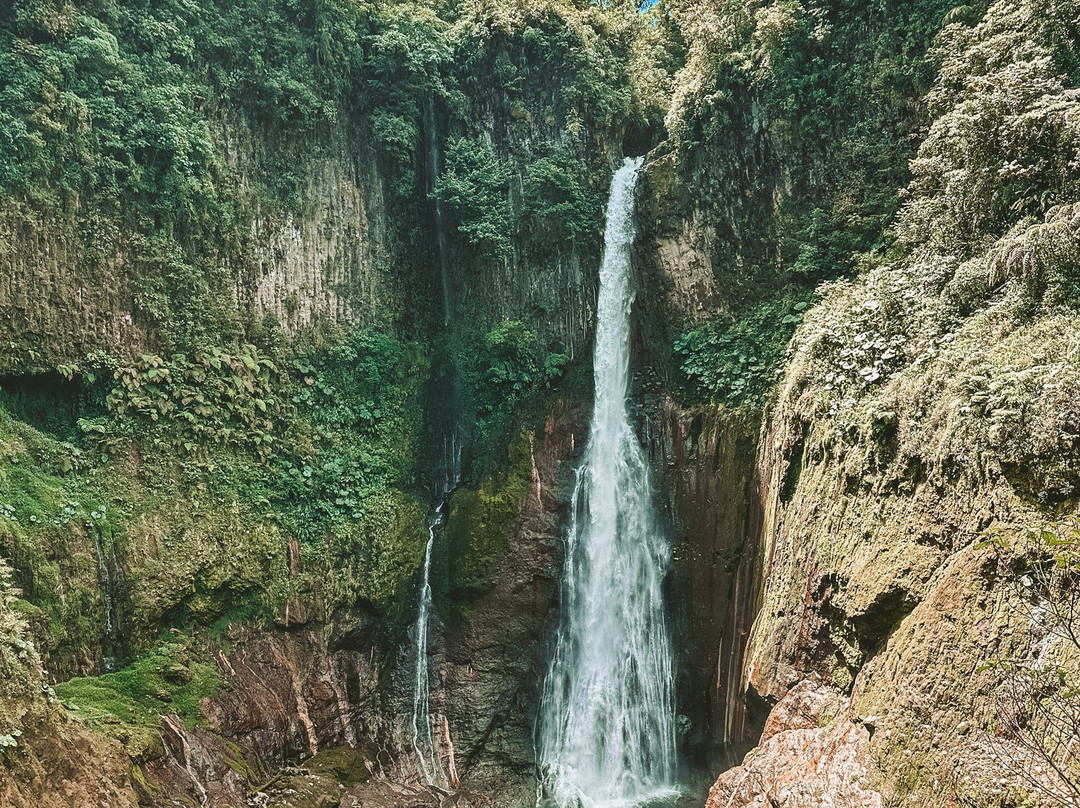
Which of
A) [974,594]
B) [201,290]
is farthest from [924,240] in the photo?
[201,290]

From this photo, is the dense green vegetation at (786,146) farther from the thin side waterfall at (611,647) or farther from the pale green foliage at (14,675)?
the pale green foliage at (14,675)

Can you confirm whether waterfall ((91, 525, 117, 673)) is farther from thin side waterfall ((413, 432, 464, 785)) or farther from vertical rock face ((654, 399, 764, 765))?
vertical rock face ((654, 399, 764, 765))

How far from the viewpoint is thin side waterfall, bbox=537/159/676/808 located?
11.2m

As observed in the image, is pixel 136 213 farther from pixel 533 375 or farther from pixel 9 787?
pixel 9 787

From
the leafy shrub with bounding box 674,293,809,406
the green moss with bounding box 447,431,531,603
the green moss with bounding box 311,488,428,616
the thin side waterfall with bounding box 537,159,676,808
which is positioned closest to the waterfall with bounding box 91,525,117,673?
the green moss with bounding box 311,488,428,616

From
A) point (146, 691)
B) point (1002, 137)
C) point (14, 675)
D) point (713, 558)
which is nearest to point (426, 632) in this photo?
point (146, 691)

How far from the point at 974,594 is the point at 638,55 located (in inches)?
514

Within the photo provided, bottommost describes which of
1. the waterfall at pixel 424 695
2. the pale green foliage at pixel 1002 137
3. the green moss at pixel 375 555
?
the waterfall at pixel 424 695

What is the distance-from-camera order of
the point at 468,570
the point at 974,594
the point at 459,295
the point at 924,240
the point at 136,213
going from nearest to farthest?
the point at 974,594
the point at 924,240
the point at 136,213
the point at 468,570
the point at 459,295

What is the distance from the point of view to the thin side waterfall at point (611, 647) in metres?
11.2

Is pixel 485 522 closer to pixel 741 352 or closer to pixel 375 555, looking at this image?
pixel 375 555

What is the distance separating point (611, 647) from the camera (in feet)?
38.5

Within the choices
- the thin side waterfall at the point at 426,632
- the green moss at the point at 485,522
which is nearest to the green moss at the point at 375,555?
the thin side waterfall at the point at 426,632

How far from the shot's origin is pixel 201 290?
12.2m
